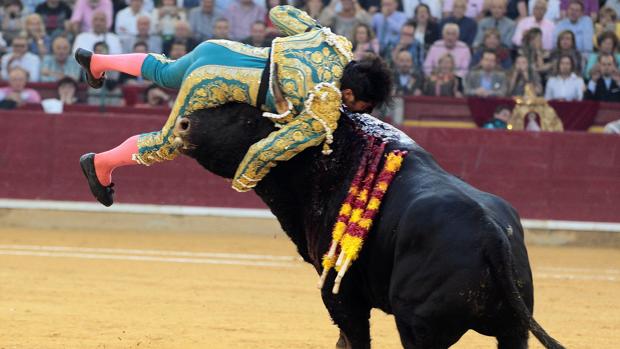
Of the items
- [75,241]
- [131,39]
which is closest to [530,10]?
[131,39]

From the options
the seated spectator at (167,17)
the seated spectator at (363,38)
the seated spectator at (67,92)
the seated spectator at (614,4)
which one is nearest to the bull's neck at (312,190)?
the seated spectator at (363,38)

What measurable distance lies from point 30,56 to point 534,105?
515 cm

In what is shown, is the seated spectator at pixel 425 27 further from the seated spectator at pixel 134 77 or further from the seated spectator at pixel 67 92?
the seated spectator at pixel 67 92

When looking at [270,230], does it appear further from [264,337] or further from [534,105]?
[264,337]

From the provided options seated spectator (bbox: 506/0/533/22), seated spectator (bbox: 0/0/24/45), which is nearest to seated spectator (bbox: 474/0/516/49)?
seated spectator (bbox: 506/0/533/22)

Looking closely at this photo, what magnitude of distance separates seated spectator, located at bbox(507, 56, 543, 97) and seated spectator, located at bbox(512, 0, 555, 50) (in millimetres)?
426

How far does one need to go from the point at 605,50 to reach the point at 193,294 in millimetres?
5458

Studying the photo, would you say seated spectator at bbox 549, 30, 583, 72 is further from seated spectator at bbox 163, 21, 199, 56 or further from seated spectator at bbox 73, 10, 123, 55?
seated spectator at bbox 73, 10, 123, 55

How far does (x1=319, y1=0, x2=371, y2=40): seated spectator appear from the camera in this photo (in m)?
11.4

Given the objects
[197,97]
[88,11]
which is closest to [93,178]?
[197,97]

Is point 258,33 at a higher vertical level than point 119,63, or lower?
lower

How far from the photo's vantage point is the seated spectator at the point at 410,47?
437 inches

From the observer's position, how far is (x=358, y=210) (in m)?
4.08

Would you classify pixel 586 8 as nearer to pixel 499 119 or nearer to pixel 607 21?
pixel 607 21
